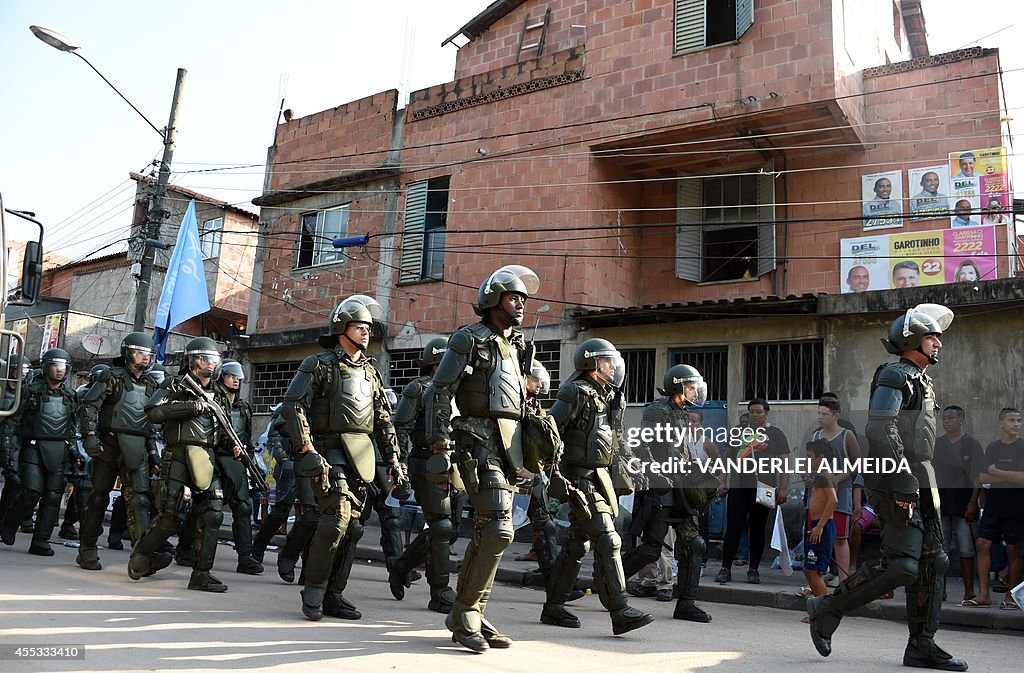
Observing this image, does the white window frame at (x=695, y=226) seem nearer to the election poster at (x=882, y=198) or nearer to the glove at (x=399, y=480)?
the election poster at (x=882, y=198)

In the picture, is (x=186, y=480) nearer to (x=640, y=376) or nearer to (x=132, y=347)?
(x=132, y=347)

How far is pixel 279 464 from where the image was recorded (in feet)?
35.6

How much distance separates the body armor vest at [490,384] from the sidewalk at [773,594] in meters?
3.26

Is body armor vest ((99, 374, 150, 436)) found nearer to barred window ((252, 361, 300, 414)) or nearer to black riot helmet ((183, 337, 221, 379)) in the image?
black riot helmet ((183, 337, 221, 379))

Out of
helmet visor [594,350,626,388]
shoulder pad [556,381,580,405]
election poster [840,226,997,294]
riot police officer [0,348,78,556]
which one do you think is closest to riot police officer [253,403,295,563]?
riot police officer [0,348,78,556]

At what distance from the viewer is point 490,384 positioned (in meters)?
5.57

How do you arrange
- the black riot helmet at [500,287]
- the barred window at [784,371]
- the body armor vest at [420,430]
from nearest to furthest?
the black riot helmet at [500,287], the body armor vest at [420,430], the barred window at [784,371]

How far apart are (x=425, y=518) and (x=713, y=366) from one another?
310 inches

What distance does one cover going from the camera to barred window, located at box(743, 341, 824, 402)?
42.9 ft

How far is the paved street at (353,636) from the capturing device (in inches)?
184

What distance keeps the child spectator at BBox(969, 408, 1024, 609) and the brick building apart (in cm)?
348

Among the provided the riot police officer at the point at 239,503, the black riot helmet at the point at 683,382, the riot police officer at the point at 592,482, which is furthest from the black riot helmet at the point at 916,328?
the riot police officer at the point at 239,503

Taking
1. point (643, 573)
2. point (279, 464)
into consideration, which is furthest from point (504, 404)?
point (279, 464)

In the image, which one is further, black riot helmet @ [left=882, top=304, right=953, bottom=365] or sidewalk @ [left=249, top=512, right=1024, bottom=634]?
sidewalk @ [left=249, top=512, right=1024, bottom=634]
